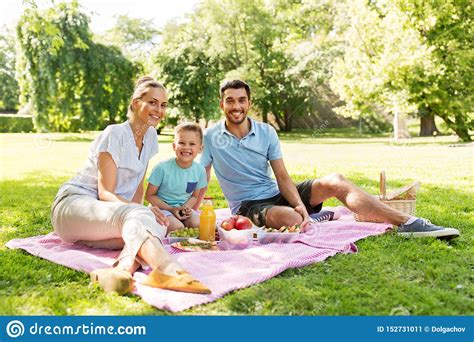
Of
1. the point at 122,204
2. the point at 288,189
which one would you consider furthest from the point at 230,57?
the point at 122,204

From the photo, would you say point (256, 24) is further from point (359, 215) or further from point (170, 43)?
point (359, 215)

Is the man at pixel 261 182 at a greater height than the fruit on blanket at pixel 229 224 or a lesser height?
greater

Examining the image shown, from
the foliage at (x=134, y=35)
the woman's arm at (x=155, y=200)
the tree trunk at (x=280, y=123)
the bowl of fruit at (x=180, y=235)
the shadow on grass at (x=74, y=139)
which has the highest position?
the foliage at (x=134, y=35)

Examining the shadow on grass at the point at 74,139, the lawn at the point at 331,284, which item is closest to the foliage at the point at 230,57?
the shadow on grass at the point at 74,139

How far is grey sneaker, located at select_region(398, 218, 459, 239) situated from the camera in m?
3.29

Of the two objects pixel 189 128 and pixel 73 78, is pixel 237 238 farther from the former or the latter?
pixel 73 78

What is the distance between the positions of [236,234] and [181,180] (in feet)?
2.41

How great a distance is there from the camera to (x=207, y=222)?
10.6ft

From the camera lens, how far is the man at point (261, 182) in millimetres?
3396

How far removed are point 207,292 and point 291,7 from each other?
19.7m

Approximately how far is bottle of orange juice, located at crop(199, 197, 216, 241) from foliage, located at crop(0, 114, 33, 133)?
713 inches

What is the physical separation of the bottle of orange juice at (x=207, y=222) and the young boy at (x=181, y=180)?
324mm

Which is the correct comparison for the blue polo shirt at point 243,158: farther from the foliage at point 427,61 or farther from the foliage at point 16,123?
the foliage at point 16,123

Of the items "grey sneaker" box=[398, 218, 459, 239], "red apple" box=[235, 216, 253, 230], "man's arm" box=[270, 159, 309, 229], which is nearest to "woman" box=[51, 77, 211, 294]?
"red apple" box=[235, 216, 253, 230]
